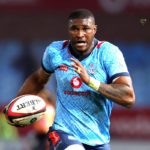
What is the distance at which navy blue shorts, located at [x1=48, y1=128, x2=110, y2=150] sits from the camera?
919 cm

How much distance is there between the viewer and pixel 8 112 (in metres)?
9.52

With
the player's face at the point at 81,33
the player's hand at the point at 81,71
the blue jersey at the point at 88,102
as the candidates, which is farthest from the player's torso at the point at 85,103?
the player's hand at the point at 81,71

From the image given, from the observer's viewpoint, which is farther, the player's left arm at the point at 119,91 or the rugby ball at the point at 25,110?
the rugby ball at the point at 25,110

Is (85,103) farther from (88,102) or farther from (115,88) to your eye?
(115,88)

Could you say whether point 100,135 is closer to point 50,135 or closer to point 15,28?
point 50,135

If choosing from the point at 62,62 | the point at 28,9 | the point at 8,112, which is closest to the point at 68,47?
the point at 62,62

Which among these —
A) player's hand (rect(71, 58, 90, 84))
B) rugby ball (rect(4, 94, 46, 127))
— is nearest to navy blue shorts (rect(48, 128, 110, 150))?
rugby ball (rect(4, 94, 46, 127))

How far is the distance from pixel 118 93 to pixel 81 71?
45 centimetres

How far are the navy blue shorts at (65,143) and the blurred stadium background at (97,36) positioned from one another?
9506mm

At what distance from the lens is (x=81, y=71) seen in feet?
29.0

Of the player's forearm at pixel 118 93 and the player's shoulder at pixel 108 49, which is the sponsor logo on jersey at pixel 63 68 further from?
the player's forearm at pixel 118 93

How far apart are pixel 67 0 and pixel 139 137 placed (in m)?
3.30

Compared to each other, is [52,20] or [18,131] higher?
[52,20]

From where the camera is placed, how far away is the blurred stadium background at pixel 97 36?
1936 centimetres
